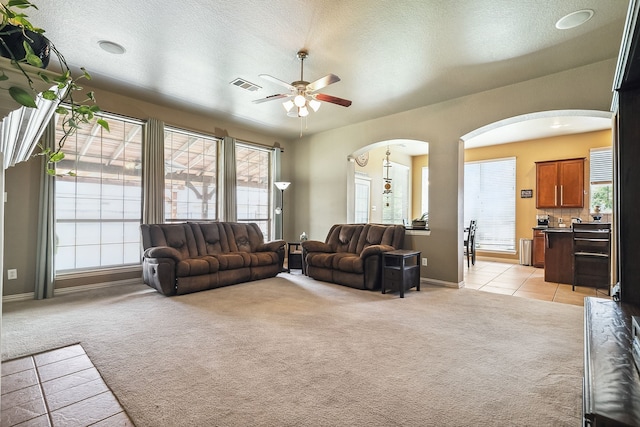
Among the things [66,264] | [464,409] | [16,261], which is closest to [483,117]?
[464,409]

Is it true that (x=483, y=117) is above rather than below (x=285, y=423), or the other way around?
above

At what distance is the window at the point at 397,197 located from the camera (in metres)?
8.77

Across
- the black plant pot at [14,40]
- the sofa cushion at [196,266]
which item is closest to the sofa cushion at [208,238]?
the sofa cushion at [196,266]

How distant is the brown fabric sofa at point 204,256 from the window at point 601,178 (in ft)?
23.0

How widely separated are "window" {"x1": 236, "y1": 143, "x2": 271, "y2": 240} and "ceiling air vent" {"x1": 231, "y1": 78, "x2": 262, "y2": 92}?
2.08 metres

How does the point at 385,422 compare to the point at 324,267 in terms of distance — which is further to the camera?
the point at 324,267

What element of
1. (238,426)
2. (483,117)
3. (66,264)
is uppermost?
(483,117)

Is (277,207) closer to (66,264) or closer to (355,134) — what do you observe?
(355,134)

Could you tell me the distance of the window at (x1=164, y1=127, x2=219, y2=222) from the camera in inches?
218

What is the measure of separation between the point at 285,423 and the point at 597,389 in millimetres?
1434

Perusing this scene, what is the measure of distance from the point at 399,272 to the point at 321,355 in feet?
7.34

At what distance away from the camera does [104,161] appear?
15.8 ft

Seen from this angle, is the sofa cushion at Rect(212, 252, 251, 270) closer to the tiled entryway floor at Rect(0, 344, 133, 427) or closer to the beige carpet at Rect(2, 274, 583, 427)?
the beige carpet at Rect(2, 274, 583, 427)

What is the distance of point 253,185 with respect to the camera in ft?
22.5
